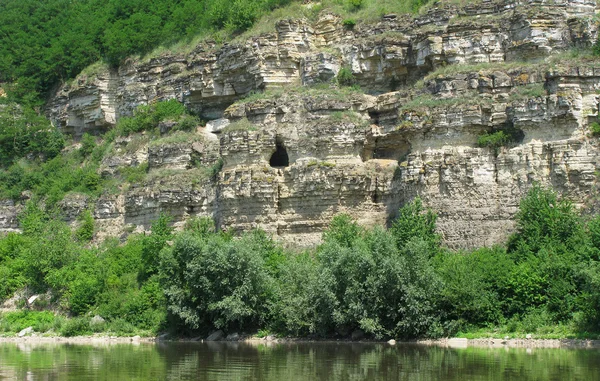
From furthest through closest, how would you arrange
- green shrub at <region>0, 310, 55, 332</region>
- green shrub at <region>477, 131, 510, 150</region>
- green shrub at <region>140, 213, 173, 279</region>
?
1. green shrub at <region>140, 213, 173, 279</region>
2. green shrub at <region>0, 310, 55, 332</region>
3. green shrub at <region>477, 131, 510, 150</region>

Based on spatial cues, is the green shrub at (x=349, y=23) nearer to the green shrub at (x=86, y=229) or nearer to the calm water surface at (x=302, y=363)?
the green shrub at (x=86, y=229)

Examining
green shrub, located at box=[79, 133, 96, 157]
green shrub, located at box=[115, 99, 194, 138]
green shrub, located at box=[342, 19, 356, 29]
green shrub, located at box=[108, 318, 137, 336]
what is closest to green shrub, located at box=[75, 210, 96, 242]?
green shrub, located at box=[115, 99, 194, 138]

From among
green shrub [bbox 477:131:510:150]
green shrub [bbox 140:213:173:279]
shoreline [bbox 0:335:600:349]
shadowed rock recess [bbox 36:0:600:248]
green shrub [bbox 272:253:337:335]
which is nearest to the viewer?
shoreline [bbox 0:335:600:349]

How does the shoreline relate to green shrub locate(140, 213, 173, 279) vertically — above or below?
below

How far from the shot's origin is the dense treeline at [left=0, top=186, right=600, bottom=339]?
4172 centimetres

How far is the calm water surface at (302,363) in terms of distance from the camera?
105ft

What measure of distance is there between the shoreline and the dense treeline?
583 mm

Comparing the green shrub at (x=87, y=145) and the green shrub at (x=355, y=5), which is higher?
the green shrub at (x=355, y=5)

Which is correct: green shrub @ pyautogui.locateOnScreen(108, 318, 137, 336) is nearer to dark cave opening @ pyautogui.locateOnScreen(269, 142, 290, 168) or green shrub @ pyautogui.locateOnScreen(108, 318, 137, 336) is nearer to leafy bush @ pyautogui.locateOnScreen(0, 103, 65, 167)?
dark cave opening @ pyautogui.locateOnScreen(269, 142, 290, 168)

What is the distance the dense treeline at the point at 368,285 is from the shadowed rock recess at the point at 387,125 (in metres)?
1.60

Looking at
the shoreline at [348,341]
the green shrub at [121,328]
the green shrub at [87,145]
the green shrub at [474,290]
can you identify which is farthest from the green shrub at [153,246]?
the green shrub at [87,145]

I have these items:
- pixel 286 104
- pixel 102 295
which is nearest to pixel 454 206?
pixel 286 104

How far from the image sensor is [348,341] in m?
42.8

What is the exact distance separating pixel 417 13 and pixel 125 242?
881 inches
